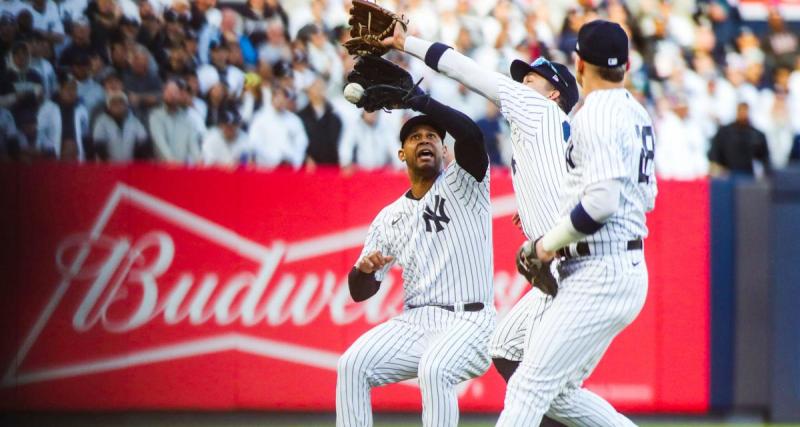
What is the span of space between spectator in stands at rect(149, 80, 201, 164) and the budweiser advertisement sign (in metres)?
0.68

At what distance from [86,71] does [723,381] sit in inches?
213

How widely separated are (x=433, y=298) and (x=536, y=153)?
98 cm

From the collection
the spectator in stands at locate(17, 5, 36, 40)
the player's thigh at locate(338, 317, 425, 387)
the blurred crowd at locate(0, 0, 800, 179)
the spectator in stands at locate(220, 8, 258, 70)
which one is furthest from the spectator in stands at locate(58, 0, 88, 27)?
the player's thigh at locate(338, 317, 425, 387)

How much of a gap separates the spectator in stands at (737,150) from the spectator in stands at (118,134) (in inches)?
204

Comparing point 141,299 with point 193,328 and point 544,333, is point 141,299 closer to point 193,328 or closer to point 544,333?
point 193,328

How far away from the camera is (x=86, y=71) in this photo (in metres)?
10.4

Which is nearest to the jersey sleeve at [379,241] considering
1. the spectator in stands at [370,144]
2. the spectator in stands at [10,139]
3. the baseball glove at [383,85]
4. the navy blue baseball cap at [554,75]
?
the baseball glove at [383,85]

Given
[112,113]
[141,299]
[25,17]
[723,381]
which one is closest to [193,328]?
[141,299]

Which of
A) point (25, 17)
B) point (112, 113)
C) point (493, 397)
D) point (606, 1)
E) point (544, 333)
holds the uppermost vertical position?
point (606, 1)

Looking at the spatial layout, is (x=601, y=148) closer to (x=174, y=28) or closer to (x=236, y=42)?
(x=174, y=28)

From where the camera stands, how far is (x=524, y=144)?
6.16m

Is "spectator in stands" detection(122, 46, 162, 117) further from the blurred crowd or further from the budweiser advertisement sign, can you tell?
the budweiser advertisement sign

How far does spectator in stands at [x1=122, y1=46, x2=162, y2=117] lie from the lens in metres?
10.3

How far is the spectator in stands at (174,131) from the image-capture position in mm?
10195
